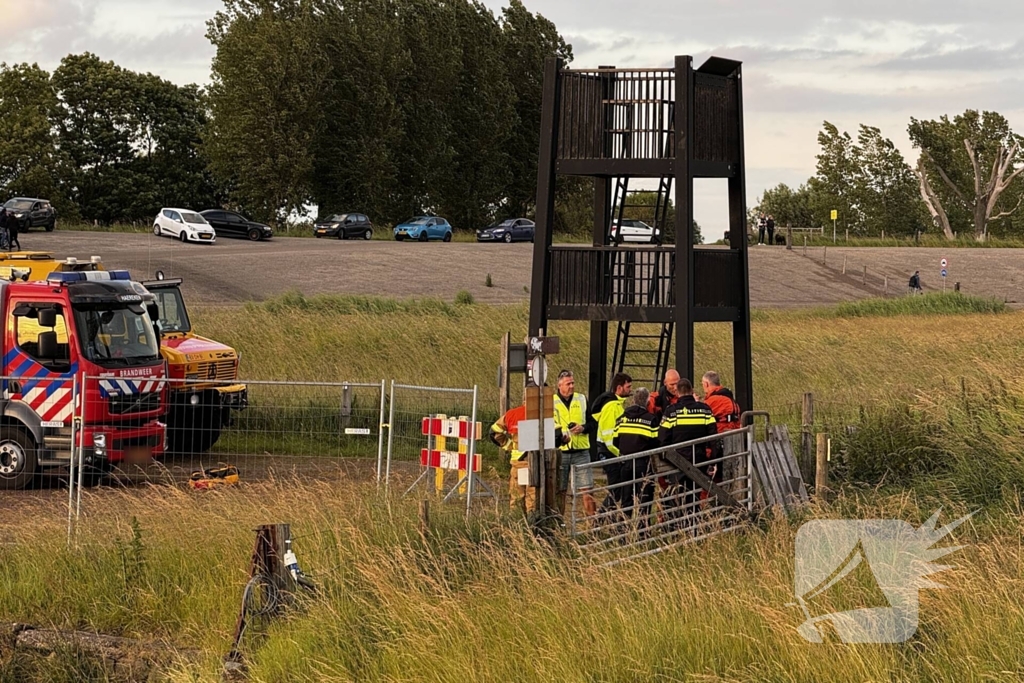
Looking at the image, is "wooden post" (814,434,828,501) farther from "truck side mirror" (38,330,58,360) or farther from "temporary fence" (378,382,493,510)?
"truck side mirror" (38,330,58,360)

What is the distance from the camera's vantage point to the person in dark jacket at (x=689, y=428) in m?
14.7

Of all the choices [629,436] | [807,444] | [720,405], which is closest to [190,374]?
[807,444]

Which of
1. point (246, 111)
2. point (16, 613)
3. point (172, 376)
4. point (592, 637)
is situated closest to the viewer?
point (592, 637)

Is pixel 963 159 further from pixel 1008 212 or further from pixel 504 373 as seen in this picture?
pixel 504 373

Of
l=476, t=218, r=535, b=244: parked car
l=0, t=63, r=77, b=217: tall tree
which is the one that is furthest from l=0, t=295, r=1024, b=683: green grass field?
l=0, t=63, r=77, b=217: tall tree

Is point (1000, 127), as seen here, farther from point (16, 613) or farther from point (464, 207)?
point (16, 613)

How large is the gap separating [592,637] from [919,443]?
9072 millimetres

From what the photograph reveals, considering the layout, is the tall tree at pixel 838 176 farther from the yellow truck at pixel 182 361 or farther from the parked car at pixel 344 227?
the yellow truck at pixel 182 361

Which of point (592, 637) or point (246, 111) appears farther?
point (246, 111)

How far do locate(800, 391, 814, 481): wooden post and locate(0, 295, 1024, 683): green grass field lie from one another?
14.5 inches

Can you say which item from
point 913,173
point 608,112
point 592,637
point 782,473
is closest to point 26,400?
point 608,112

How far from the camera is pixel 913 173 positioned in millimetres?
109312

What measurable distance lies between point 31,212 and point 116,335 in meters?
41.1

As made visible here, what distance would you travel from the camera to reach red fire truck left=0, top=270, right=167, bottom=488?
63.0 feet
